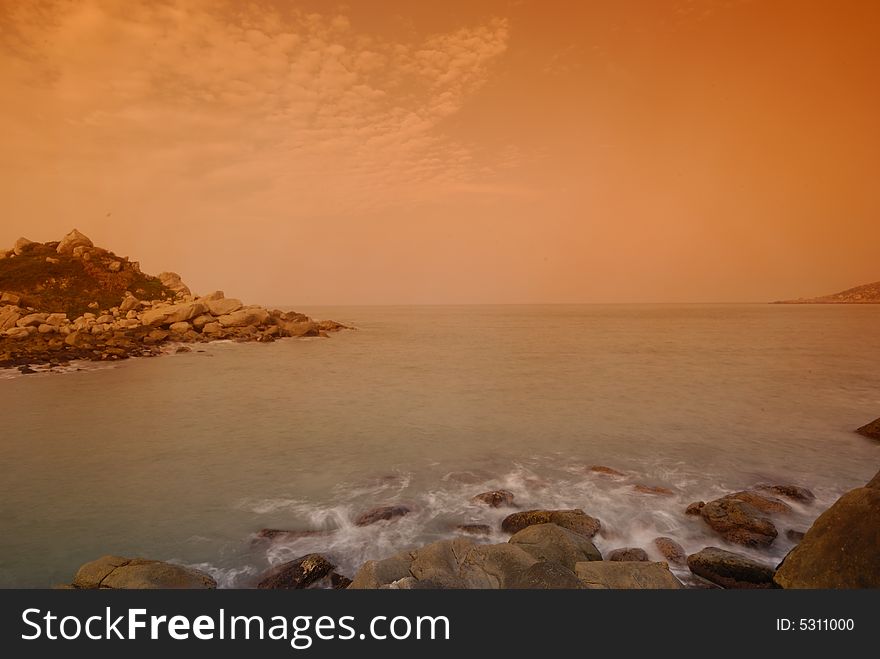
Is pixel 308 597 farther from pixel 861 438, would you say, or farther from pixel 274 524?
pixel 861 438

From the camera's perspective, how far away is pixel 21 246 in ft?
204

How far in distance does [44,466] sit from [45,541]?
5.79 meters

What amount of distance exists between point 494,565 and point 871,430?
1788cm

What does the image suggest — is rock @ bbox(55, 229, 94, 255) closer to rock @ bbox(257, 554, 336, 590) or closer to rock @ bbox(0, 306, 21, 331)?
rock @ bbox(0, 306, 21, 331)

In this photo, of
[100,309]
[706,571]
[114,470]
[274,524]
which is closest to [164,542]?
[274,524]

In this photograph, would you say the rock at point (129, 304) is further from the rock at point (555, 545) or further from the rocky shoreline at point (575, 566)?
the rock at point (555, 545)

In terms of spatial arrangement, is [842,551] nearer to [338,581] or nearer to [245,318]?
[338,581]

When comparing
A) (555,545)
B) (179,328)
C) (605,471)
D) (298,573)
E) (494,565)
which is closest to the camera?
(494,565)

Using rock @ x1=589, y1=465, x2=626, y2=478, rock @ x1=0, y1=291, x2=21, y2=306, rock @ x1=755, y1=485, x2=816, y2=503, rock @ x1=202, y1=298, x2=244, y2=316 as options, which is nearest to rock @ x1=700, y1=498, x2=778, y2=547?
rock @ x1=755, y1=485, x2=816, y2=503

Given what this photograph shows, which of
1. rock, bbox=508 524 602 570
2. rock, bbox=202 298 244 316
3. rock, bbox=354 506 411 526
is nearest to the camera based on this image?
rock, bbox=508 524 602 570

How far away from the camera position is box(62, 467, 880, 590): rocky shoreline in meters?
5.93

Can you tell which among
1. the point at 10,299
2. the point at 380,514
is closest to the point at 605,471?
the point at 380,514

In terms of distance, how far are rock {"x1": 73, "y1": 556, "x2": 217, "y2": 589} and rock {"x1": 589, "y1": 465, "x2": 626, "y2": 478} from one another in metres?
10.4

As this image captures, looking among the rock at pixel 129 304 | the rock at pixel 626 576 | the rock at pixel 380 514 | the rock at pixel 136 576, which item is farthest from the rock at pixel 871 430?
the rock at pixel 129 304
